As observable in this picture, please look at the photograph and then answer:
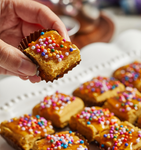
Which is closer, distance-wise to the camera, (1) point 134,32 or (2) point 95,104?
(2) point 95,104

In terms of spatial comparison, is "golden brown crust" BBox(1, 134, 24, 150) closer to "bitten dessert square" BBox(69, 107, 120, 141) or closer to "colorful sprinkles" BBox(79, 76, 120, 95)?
"bitten dessert square" BBox(69, 107, 120, 141)

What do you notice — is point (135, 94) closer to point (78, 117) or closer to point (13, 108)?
point (78, 117)

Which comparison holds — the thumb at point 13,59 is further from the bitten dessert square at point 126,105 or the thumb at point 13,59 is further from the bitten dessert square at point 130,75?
the bitten dessert square at point 130,75

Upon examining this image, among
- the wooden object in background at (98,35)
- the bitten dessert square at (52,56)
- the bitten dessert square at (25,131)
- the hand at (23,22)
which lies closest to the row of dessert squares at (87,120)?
the bitten dessert square at (25,131)

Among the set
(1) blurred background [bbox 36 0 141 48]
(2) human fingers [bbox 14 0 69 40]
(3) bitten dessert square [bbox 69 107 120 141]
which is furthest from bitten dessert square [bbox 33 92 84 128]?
(1) blurred background [bbox 36 0 141 48]

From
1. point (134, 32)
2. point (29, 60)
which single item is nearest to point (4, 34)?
point (29, 60)
